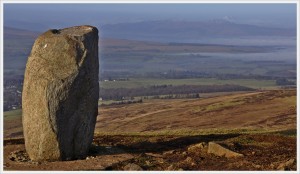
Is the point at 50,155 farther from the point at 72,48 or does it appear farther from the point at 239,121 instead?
the point at 239,121

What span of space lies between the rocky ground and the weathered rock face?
69 centimetres

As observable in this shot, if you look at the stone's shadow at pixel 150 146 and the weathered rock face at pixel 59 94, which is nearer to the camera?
the weathered rock face at pixel 59 94

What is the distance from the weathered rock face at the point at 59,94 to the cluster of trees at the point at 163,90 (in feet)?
297

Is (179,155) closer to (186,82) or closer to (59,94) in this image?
(59,94)

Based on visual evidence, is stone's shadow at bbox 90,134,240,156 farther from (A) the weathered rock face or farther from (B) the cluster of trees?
(B) the cluster of trees

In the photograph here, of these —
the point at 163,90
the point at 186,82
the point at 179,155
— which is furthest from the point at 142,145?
the point at 186,82

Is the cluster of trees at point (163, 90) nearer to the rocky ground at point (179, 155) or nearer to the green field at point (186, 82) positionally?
the green field at point (186, 82)

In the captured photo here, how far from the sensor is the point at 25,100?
2198 cm

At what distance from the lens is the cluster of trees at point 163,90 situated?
119m

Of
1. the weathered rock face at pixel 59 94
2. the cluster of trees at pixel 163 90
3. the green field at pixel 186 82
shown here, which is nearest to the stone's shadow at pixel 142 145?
the weathered rock face at pixel 59 94

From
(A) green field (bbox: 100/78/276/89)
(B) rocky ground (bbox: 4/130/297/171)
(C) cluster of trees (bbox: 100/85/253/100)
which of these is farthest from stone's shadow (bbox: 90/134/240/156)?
(A) green field (bbox: 100/78/276/89)

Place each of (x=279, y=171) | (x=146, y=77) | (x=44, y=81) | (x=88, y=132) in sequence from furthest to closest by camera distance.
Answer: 1. (x=146, y=77)
2. (x=88, y=132)
3. (x=44, y=81)
4. (x=279, y=171)

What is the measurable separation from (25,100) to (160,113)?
50.3 metres

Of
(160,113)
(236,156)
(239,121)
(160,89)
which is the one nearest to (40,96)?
(236,156)
